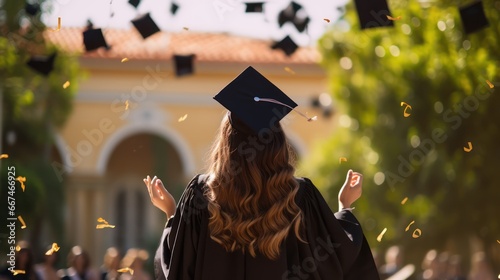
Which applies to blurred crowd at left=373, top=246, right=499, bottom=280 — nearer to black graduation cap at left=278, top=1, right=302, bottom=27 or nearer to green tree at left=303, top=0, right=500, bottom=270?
green tree at left=303, top=0, right=500, bottom=270

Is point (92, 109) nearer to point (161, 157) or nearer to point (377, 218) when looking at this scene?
point (161, 157)

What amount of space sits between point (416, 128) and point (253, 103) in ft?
29.2

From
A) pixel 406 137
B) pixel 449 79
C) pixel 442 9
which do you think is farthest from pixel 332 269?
pixel 406 137

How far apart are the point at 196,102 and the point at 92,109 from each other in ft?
8.00

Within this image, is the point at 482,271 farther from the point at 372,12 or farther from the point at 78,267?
the point at 372,12

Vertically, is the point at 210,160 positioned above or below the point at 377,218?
above

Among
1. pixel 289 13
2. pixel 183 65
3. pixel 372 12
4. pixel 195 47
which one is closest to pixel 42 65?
pixel 183 65

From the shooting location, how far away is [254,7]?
8312 millimetres

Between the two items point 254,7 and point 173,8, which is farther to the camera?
point 173,8

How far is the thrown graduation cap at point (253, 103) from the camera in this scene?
4.27 m

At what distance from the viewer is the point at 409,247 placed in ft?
47.8

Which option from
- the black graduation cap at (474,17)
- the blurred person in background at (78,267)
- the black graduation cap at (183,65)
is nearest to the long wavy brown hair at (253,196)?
the black graduation cap at (474,17)

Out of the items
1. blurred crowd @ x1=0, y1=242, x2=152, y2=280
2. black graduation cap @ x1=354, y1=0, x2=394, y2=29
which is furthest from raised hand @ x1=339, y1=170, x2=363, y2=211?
blurred crowd @ x1=0, y1=242, x2=152, y2=280

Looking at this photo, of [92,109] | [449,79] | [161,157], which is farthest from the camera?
[161,157]
